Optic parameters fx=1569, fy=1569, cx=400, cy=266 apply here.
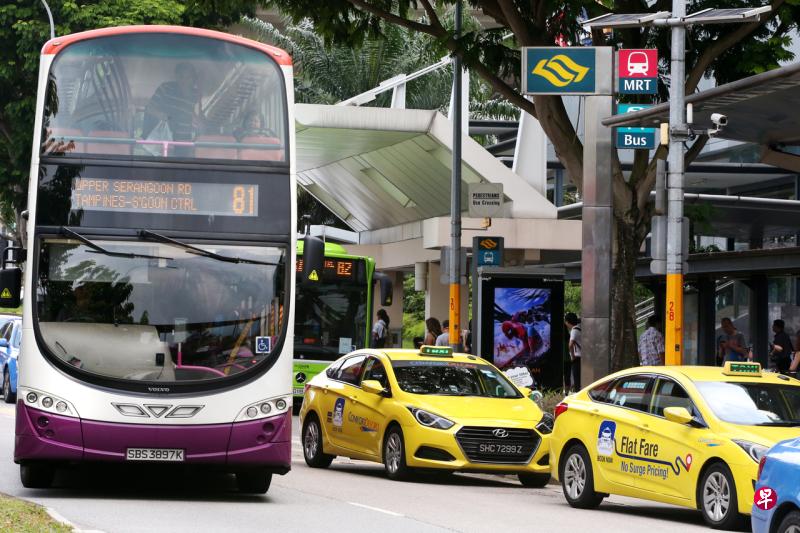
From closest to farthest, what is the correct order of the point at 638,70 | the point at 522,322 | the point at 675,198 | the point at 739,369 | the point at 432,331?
1. the point at 739,369
2. the point at 675,198
3. the point at 638,70
4. the point at 522,322
5. the point at 432,331

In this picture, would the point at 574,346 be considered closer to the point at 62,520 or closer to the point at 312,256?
the point at 312,256

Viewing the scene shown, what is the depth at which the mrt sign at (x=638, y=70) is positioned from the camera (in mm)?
19438

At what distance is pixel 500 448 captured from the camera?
1691cm

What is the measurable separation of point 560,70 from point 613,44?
3738 millimetres

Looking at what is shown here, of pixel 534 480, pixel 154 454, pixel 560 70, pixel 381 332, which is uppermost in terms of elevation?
pixel 560 70

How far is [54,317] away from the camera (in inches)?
545

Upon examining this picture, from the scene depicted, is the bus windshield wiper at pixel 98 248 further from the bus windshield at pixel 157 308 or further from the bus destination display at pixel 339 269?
the bus destination display at pixel 339 269

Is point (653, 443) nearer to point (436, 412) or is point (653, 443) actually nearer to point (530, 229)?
point (436, 412)

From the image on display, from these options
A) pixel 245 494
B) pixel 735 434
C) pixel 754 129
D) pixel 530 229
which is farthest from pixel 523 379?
pixel 530 229

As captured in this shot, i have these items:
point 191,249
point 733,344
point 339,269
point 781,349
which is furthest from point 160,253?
point 339,269

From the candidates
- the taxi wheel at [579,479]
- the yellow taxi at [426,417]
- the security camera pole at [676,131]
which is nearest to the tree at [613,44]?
the security camera pole at [676,131]

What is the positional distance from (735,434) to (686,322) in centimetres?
1733

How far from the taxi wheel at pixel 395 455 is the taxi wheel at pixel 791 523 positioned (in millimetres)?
8206

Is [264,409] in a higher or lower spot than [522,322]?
lower
